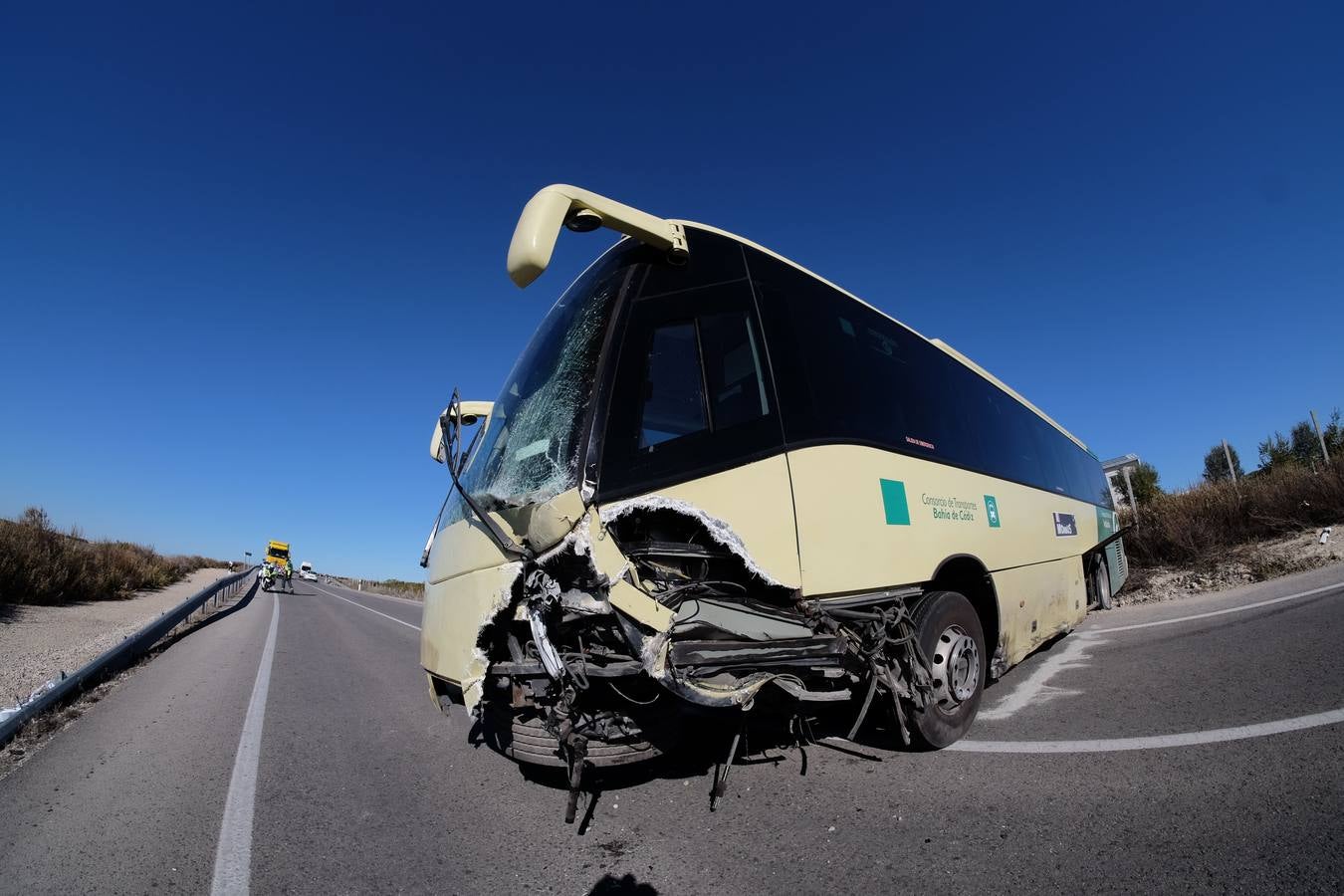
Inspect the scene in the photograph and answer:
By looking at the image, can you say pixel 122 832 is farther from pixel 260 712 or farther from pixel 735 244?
pixel 735 244

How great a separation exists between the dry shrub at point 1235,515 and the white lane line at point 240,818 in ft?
45.5

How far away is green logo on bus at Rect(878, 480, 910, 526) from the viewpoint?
3680mm

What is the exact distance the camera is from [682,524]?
287cm

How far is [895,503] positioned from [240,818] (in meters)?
4.31

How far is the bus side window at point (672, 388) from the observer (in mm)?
2904

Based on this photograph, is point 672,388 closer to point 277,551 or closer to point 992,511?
point 992,511

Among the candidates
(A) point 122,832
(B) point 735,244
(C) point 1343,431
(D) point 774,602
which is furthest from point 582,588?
(C) point 1343,431

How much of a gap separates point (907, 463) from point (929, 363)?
1.58 metres

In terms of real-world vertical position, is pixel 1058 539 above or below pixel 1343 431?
below

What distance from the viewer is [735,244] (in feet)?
11.4

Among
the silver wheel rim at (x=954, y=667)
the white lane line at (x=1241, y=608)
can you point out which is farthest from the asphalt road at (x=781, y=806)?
the white lane line at (x=1241, y=608)

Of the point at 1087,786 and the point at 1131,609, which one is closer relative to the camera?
the point at 1087,786

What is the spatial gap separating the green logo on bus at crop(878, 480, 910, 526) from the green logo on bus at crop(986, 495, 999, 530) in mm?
1583

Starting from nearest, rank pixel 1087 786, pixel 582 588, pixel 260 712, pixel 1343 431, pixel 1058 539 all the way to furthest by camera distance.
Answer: pixel 582 588
pixel 1087 786
pixel 260 712
pixel 1058 539
pixel 1343 431
